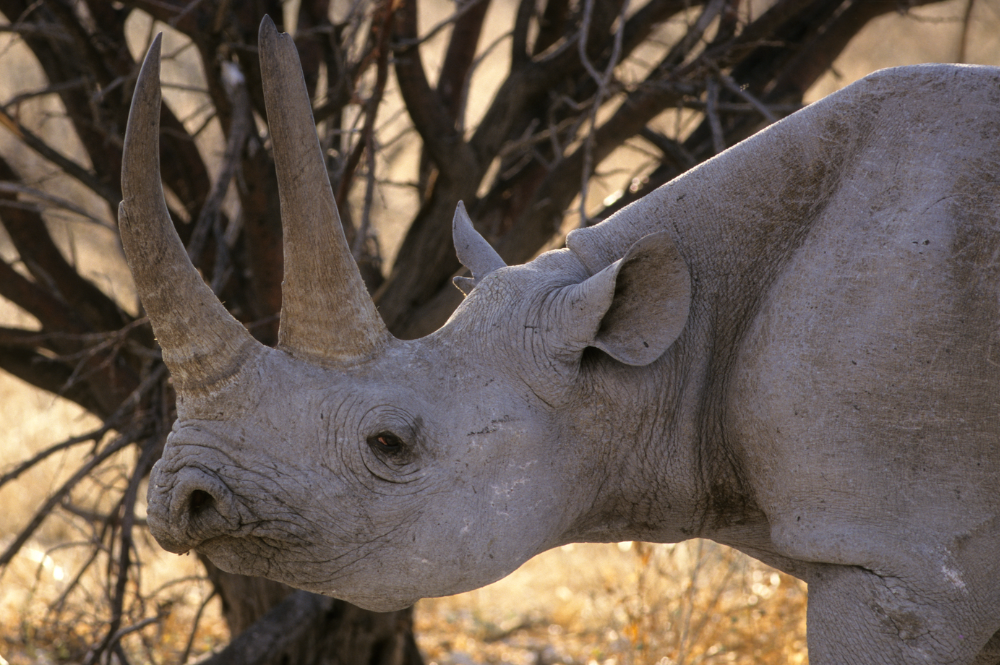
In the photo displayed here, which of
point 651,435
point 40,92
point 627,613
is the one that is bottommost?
point 651,435

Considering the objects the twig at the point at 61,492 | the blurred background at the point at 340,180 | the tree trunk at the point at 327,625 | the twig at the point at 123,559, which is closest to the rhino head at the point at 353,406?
the blurred background at the point at 340,180

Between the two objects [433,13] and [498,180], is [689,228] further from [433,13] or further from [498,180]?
[433,13]

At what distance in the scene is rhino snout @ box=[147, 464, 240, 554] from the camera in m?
1.81

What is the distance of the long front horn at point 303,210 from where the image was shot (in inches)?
72.4

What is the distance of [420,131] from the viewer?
12.4ft

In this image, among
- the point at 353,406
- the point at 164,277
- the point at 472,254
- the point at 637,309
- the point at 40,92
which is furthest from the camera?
the point at 40,92

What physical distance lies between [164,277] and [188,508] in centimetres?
44

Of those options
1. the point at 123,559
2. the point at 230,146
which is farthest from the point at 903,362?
the point at 123,559

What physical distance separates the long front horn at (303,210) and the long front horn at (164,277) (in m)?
0.14

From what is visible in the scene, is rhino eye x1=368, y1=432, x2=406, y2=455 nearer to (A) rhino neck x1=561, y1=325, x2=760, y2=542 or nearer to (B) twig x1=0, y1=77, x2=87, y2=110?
(A) rhino neck x1=561, y1=325, x2=760, y2=542

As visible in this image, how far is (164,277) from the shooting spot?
179cm

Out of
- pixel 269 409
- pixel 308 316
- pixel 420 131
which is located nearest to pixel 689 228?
pixel 308 316

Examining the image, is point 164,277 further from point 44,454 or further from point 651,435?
point 44,454

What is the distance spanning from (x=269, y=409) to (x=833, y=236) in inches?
46.8
